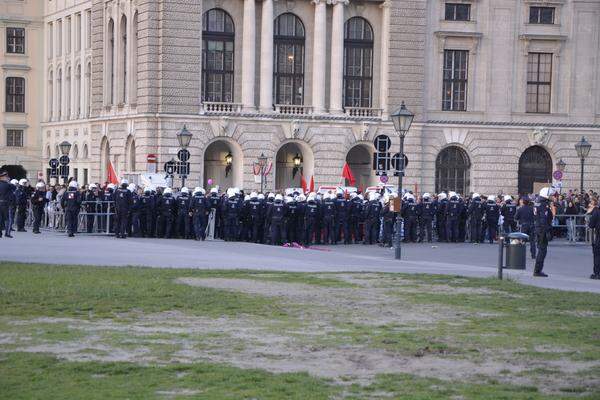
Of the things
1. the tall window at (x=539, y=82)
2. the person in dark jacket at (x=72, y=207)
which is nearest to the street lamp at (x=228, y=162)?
the tall window at (x=539, y=82)

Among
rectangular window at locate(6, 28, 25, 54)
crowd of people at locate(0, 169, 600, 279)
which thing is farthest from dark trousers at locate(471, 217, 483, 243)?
rectangular window at locate(6, 28, 25, 54)

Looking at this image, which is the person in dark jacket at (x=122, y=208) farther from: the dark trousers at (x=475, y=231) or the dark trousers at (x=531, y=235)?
the dark trousers at (x=475, y=231)

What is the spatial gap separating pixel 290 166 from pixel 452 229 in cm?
2409

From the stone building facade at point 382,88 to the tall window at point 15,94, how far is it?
20362 millimetres

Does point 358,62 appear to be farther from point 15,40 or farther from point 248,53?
point 15,40

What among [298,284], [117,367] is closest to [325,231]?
[298,284]

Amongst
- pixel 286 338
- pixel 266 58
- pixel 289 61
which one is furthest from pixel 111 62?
pixel 286 338

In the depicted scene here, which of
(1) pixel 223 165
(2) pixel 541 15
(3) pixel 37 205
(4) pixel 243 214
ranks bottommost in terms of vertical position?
(4) pixel 243 214

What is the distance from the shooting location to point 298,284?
89.7 ft

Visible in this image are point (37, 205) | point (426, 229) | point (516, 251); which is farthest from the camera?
point (426, 229)

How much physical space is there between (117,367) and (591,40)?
59.7 m

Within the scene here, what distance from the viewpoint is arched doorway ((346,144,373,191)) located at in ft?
243

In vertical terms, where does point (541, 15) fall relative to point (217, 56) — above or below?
above

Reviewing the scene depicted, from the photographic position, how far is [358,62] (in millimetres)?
73500
